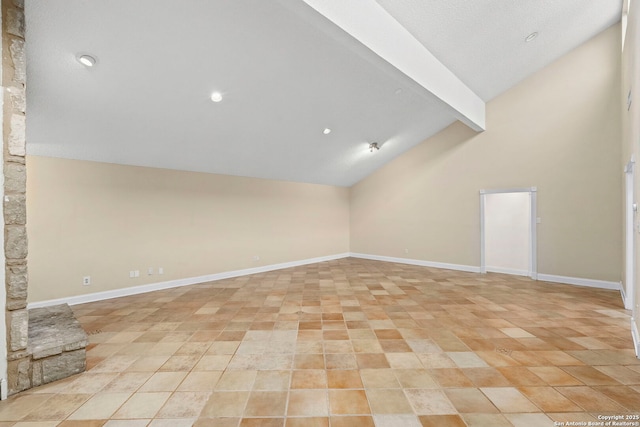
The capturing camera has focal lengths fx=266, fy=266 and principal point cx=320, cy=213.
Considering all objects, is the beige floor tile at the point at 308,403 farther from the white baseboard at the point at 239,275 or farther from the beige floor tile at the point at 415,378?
the white baseboard at the point at 239,275

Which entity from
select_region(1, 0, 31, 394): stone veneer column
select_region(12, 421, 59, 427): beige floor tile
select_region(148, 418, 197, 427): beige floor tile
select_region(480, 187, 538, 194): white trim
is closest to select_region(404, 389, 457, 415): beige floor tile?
select_region(148, 418, 197, 427): beige floor tile

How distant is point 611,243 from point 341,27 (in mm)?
6129

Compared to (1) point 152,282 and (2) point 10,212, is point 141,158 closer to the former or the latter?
(1) point 152,282

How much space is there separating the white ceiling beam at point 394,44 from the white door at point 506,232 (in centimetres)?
276

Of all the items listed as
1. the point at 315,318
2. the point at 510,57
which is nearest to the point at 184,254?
the point at 315,318

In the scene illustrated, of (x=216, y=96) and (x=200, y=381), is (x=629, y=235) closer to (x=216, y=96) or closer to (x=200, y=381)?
(x=200, y=381)

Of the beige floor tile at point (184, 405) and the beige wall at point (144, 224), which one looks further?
the beige wall at point (144, 224)

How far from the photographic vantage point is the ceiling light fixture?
276 centimetres

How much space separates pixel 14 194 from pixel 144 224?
3004mm

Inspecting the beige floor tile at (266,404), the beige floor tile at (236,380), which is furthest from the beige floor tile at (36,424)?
the beige floor tile at (266,404)

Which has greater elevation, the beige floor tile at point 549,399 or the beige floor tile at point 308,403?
the beige floor tile at point 549,399

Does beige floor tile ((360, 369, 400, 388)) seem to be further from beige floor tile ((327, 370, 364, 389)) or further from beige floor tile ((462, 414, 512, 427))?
beige floor tile ((462, 414, 512, 427))

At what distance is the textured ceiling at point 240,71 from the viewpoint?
2.66 meters

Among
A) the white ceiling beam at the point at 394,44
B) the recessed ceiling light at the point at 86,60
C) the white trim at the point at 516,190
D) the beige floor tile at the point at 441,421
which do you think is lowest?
the beige floor tile at the point at 441,421
